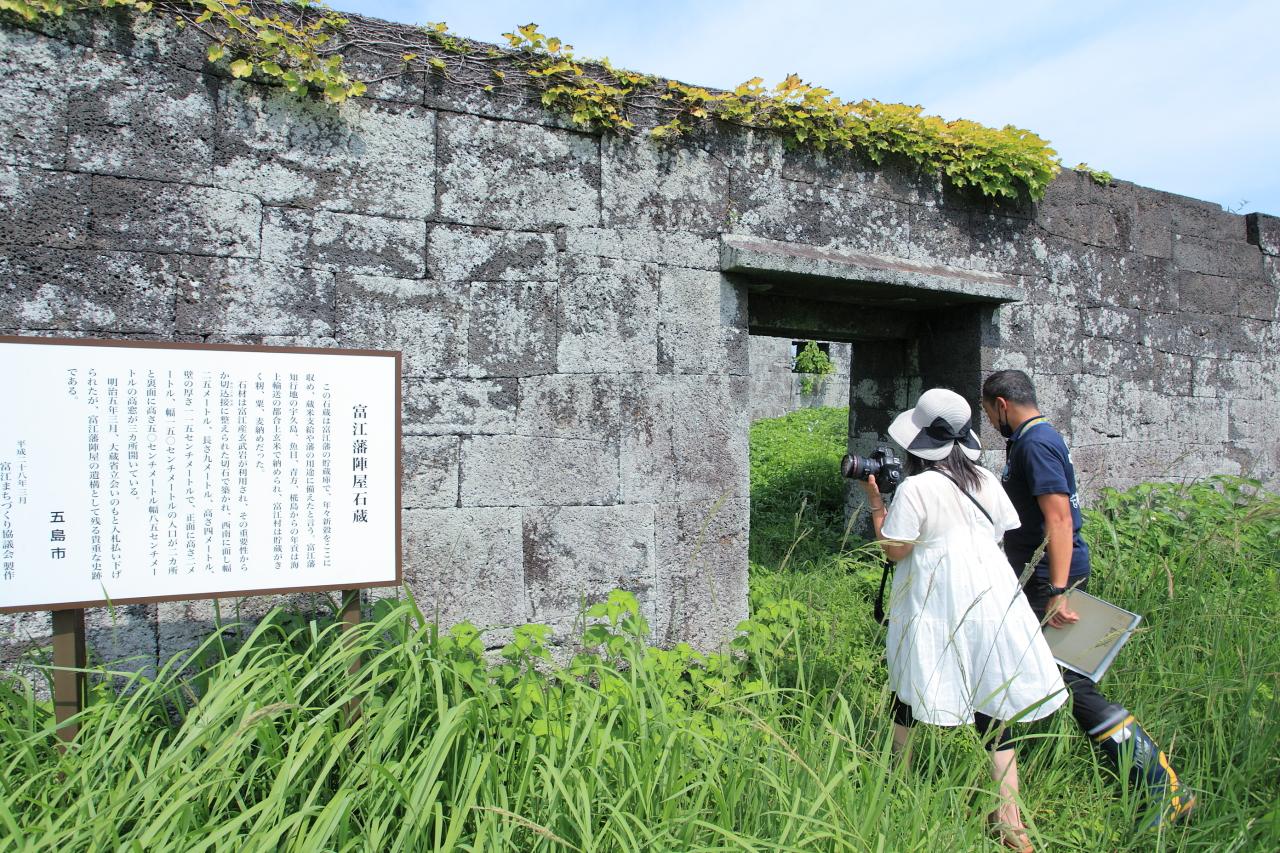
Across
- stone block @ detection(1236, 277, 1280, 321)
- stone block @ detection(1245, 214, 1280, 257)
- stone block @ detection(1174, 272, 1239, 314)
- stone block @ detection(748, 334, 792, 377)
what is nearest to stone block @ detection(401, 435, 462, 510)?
stone block @ detection(1174, 272, 1239, 314)

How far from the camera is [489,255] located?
111 inches

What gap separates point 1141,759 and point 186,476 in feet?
9.41

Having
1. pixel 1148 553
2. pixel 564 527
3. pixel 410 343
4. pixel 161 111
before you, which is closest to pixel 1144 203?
pixel 1148 553

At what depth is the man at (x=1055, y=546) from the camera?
221 cm

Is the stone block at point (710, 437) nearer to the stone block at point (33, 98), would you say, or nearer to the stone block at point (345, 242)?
the stone block at point (345, 242)

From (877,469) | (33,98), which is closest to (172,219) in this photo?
(33,98)

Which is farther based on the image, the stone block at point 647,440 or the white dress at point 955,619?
the stone block at point 647,440

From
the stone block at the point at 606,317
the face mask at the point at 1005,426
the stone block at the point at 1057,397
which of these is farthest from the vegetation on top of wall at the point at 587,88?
the face mask at the point at 1005,426

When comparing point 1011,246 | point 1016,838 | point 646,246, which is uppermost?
point 1011,246

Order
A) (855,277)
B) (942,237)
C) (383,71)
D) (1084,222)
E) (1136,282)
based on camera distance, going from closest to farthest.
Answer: (383,71) < (855,277) < (942,237) < (1084,222) < (1136,282)

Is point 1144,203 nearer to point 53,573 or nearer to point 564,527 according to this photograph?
point 564,527

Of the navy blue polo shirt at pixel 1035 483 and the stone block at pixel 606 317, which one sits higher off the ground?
the stone block at pixel 606 317

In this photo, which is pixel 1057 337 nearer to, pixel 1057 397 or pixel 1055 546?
pixel 1057 397

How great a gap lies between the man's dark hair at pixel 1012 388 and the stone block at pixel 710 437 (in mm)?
946
